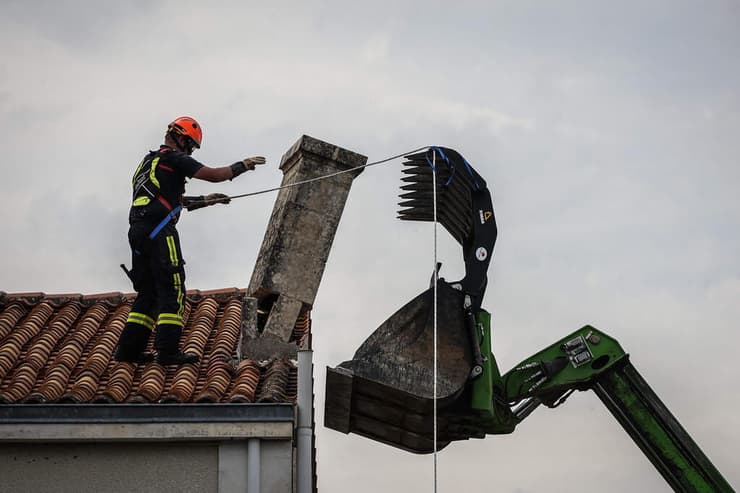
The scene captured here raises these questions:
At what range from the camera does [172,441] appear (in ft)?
35.2

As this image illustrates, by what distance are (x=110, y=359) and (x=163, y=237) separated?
145cm

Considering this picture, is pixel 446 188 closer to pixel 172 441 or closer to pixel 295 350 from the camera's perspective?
pixel 295 350

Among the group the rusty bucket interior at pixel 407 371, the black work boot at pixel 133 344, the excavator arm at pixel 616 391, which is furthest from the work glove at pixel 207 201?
the excavator arm at pixel 616 391

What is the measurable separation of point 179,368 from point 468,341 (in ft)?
9.29

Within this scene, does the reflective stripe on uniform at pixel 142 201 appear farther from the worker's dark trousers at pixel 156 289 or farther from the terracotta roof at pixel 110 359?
the terracotta roof at pixel 110 359

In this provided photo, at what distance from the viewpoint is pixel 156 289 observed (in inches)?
470

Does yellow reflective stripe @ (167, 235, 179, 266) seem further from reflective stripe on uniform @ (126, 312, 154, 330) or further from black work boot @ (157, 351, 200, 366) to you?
black work boot @ (157, 351, 200, 366)

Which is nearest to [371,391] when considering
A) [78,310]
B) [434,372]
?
[434,372]

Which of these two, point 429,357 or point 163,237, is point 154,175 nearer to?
point 163,237

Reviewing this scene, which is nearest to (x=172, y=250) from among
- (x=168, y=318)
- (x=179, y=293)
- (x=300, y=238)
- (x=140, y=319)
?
(x=179, y=293)

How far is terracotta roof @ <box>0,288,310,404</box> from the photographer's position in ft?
36.3

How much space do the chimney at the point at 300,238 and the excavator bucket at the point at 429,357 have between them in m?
1.32

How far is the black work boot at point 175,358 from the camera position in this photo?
39.2ft

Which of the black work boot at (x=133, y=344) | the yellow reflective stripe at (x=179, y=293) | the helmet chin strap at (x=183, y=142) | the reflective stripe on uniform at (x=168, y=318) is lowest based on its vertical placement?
the black work boot at (x=133, y=344)
